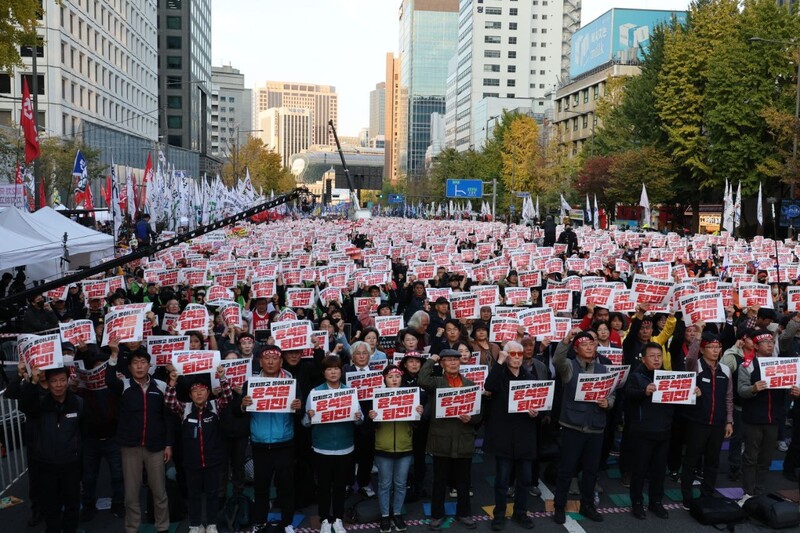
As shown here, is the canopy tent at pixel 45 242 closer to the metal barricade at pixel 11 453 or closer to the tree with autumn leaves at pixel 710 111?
the metal barricade at pixel 11 453

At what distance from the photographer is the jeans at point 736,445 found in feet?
29.1

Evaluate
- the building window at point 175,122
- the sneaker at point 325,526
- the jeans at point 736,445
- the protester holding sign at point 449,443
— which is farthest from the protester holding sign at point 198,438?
the building window at point 175,122

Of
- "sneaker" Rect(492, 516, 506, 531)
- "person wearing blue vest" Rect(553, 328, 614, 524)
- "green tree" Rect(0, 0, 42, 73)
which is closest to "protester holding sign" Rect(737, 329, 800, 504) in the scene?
"person wearing blue vest" Rect(553, 328, 614, 524)

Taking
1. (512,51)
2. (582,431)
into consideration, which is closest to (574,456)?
(582,431)

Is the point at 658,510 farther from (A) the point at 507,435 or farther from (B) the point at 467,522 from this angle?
(B) the point at 467,522

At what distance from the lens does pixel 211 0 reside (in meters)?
130

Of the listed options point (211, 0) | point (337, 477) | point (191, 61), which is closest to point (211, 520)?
point (337, 477)

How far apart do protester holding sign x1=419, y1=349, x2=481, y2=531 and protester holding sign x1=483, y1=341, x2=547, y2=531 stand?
8.0 inches

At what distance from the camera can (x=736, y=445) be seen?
8.99 metres

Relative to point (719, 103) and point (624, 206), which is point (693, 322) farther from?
point (624, 206)

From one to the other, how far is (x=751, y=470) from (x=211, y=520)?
5.51 m

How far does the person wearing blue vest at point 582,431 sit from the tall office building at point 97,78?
142 ft

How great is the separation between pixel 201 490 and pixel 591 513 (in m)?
3.83

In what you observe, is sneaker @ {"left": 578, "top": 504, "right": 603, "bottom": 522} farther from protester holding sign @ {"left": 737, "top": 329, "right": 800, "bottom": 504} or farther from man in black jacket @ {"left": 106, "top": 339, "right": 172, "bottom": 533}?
man in black jacket @ {"left": 106, "top": 339, "right": 172, "bottom": 533}
